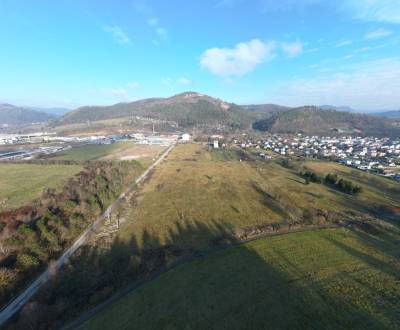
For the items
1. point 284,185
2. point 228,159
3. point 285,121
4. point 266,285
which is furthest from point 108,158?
point 285,121

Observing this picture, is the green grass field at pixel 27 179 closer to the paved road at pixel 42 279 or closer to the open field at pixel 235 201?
the paved road at pixel 42 279

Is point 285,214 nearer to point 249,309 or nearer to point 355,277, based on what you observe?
point 355,277

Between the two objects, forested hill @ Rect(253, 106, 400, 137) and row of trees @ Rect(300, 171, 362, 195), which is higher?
forested hill @ Rect(253, 106, 400, 137)

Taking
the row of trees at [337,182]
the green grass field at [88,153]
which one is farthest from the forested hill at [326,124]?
the green grass field at [88,153]

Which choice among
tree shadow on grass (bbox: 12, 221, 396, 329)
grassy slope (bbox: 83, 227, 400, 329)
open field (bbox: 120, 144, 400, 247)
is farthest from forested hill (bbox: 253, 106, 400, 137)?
tree shadow on grass (bbox: 12, 221, 396, 329)

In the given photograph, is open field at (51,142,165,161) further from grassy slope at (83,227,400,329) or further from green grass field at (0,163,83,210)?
grassy slope at (83,227,400,329)

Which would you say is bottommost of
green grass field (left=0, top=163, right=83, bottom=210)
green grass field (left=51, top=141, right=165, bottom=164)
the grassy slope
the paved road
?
the paved road
